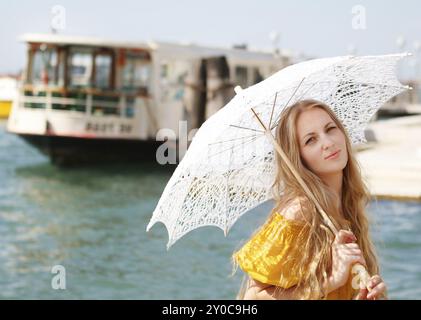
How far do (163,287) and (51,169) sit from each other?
12277mm

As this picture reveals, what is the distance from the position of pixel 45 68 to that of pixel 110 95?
187 cm

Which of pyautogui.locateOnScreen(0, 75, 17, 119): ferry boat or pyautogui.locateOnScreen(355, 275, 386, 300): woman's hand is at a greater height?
pyautogui.locateOnScreen(355, 275, 386, 300): woman's hand

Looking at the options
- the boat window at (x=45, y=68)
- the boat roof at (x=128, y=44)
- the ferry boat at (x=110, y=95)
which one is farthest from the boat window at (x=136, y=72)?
the boat window at (x=45, y=68)

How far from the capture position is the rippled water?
9438mm

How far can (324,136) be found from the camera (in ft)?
8.50

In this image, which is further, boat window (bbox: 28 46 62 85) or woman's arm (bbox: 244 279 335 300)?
boat window (bbox: 28 46 62 85)

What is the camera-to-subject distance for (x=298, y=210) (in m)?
2.49

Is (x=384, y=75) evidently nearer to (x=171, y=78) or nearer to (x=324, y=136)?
(x=324, y=136)

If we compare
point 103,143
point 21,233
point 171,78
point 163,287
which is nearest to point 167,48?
point 171,78

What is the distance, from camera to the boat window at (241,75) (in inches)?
918

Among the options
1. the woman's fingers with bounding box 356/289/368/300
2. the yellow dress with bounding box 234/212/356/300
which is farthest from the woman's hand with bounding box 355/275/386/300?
the yellow dress with bounding box 234/212/356/300

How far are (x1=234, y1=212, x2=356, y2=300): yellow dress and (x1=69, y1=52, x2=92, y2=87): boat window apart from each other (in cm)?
1886

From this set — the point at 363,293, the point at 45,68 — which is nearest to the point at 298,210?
the point at 363,293

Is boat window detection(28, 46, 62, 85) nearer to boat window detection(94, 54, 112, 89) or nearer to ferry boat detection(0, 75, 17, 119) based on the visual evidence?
boat window detection(94, 54, 112, 89)
